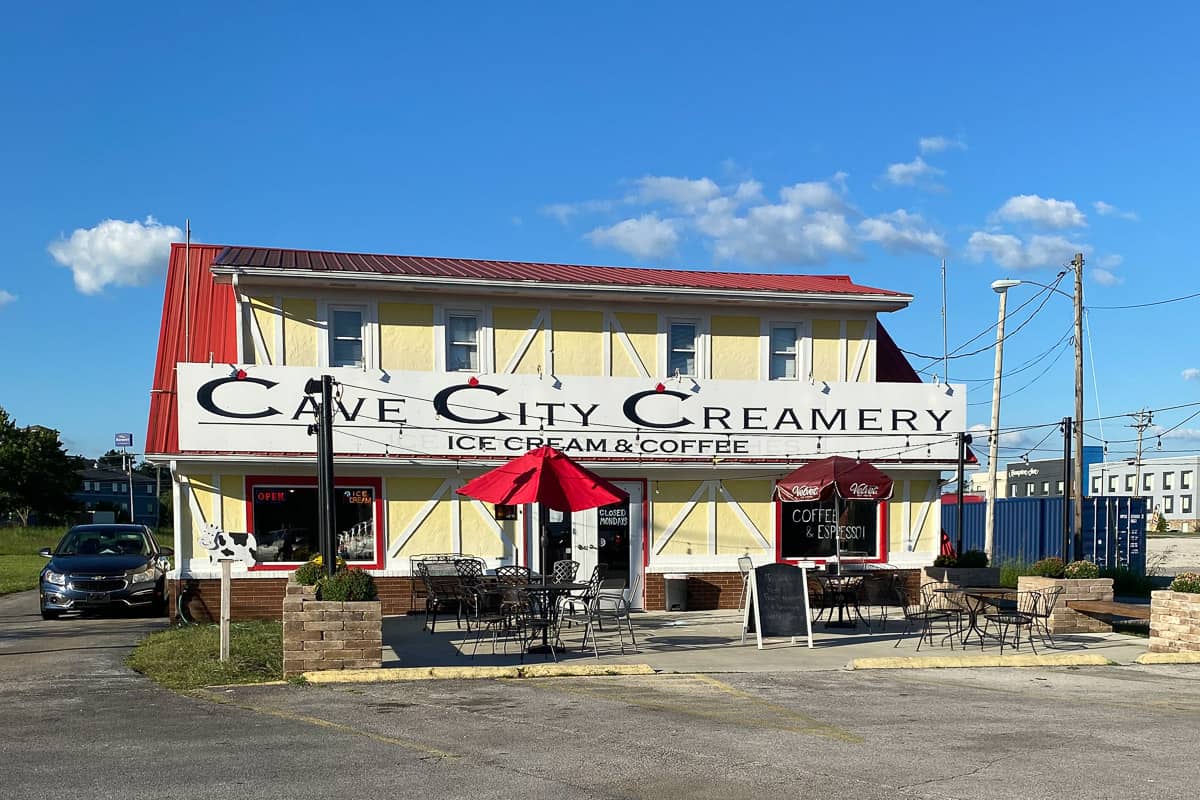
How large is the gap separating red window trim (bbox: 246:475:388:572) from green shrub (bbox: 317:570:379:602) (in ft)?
18.1

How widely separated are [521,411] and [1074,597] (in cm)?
860

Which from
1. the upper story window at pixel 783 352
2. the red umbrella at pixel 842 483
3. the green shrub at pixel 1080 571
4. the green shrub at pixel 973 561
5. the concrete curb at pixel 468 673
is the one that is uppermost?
the upper story window at pixel 783 352

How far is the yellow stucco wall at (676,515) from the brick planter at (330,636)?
7661 millimetres

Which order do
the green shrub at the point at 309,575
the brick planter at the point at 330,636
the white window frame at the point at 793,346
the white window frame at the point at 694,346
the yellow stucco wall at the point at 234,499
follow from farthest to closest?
the white window frame at the point at 793,346 → the white window frame at the point at 694,346 → the yellow stucco wall at the point at 234,499 → the green shrub at the point at 309,575 → the brick planter at the point at 330,636

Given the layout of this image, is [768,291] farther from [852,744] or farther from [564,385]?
[852,744]

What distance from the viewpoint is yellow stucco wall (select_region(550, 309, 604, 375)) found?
18.2 metres

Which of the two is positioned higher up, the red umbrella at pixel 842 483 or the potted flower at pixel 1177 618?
the red umbrella at pixel 842 483

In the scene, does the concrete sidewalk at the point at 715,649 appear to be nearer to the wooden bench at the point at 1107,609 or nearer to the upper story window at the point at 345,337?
the wooden bench at the point at 1107,609

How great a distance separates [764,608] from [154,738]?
316 inches

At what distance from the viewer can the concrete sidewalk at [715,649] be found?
482 inches

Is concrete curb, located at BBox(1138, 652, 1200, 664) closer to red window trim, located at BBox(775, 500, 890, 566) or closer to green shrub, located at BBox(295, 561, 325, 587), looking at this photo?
red window trim, located at BBox(775, 500, 890, 566)

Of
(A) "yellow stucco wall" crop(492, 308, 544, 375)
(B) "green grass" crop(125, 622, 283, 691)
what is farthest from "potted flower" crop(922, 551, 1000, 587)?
(B) "green grass" crop(125, 622, 283, 691)

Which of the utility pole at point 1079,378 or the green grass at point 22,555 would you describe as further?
the green grass at point 22,555

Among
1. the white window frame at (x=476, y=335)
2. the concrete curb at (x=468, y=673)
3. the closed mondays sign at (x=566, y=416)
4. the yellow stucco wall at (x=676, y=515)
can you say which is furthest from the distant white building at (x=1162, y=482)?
the concrete curb at (x=468, y=673)
